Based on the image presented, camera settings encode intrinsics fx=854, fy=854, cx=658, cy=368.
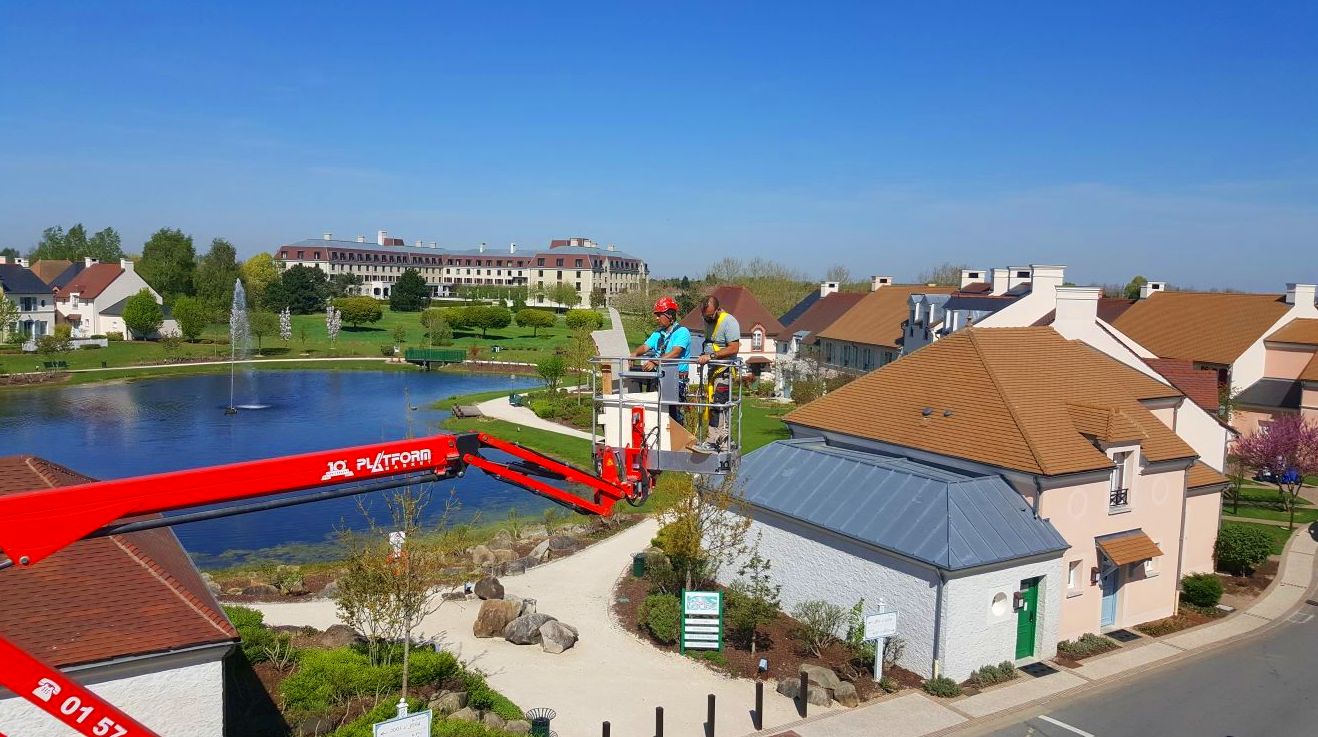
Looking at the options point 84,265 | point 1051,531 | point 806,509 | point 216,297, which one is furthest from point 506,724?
point 84,265

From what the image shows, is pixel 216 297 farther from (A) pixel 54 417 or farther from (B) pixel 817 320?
(B) pixel 817 320

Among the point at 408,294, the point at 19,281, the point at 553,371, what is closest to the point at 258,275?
the point at 408,294

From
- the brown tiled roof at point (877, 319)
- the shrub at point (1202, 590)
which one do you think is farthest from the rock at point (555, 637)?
the brown tiled roof at point (877, 319)

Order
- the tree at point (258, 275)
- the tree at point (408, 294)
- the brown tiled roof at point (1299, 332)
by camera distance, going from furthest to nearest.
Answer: the tree at point (408, 294) → the tree at point (258, 275) → the brown tiled roof at point (1299, 332)

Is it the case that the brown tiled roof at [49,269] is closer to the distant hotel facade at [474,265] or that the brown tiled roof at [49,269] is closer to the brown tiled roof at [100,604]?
the distant hotel facade at [474,265]

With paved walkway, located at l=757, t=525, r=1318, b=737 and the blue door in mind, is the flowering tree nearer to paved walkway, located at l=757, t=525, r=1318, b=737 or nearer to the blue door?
paved walkway, located at l=757, t=525, r=1318, b=737

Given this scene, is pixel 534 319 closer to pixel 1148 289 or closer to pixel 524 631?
pixel 1148 289
